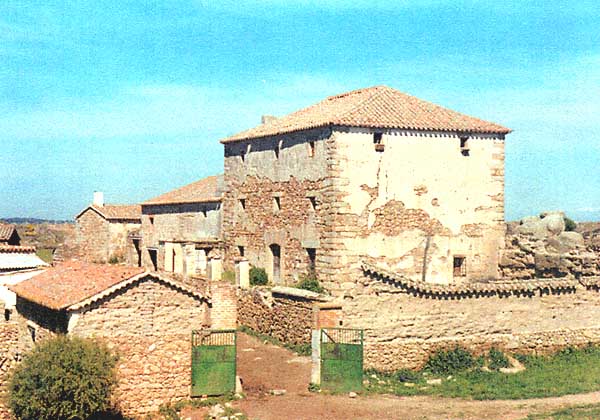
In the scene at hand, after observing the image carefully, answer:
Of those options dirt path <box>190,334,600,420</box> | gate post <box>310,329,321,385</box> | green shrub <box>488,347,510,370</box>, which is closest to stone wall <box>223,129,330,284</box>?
gate post <box>310,329,321,385</box>

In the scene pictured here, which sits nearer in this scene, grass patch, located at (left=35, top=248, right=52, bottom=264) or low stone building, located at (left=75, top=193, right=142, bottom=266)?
low stone building, located at (left=75, top=193, right=142, bottom=266)

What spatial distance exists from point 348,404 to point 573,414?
16.1ft

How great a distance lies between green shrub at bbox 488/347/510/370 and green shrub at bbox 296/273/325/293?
524 centimetres

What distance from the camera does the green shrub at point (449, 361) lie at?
840 inches

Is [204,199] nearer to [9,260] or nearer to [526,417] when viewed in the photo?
[9,260]

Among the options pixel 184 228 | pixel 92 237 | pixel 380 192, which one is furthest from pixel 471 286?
pixel 92 237

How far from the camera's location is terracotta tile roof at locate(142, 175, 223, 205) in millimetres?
32234

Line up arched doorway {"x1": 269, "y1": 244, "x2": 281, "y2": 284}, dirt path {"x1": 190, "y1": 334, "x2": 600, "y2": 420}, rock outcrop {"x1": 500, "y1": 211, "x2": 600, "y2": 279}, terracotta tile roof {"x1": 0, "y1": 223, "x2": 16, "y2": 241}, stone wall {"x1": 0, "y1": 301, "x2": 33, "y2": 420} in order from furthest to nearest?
terracotta tile roof {"x1": 0, "y1": 223, "x2": 16, "y2": 241}, arched doorway {"x1": 269, "y1": 244, "x2": 281, "y2": 284}, rock outcrop {"x1": 500, "y1": 211, "x2": 600, "y2": 279}, stone wall {"x1": 0, "y1": 301, "x2": 33, "y2": 420}, dirt path {"x1": 190, "y1": 334, "x2": 600, "y2": 420}

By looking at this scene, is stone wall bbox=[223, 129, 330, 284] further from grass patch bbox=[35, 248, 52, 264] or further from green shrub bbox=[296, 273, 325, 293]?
grass patch bbox=[35, 248, 52, 264]

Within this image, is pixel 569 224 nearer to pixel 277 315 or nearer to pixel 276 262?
pixel 276 262

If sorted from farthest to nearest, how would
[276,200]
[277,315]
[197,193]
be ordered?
1. [197,193]
2. [276,200]
3. [277,315]

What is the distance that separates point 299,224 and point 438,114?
20.0 feet

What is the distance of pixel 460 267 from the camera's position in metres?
26.2

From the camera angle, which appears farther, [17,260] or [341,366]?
[17,260]
